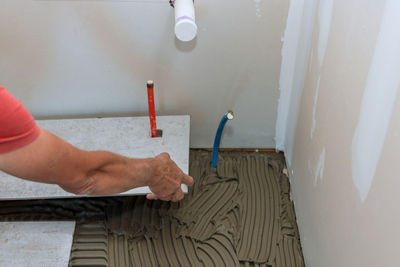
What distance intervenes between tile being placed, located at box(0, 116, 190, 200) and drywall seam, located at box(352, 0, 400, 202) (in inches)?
33.5

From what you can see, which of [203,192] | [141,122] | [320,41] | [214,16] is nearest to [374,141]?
[320,41]

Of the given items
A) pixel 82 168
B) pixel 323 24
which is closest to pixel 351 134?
pixel 323 24

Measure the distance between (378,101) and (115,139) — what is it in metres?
1.28

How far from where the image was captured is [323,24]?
4.46ft

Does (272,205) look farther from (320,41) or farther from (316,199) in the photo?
(320,41)

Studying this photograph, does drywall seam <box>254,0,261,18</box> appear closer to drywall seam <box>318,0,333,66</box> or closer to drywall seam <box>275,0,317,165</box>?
drywall seam <box>275,0,317,165</box>

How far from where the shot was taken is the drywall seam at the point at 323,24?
1297 millimetres

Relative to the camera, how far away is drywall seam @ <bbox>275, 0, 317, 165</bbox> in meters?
1.60

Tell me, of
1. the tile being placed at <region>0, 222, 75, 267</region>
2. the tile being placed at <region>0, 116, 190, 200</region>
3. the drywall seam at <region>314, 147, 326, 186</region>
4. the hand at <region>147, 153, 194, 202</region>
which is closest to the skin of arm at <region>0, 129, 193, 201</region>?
the hand at <region>147, 153, 194, 202</region>

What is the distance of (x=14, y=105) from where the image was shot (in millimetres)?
812

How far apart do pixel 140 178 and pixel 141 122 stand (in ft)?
2.60

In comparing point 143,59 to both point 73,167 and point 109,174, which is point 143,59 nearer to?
point 109,174

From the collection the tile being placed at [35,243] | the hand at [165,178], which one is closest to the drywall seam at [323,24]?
the hand at [165,178]

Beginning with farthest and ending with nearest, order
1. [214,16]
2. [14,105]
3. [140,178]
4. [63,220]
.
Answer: [63,220] → [214,16] → [140,178] → [14,105]
